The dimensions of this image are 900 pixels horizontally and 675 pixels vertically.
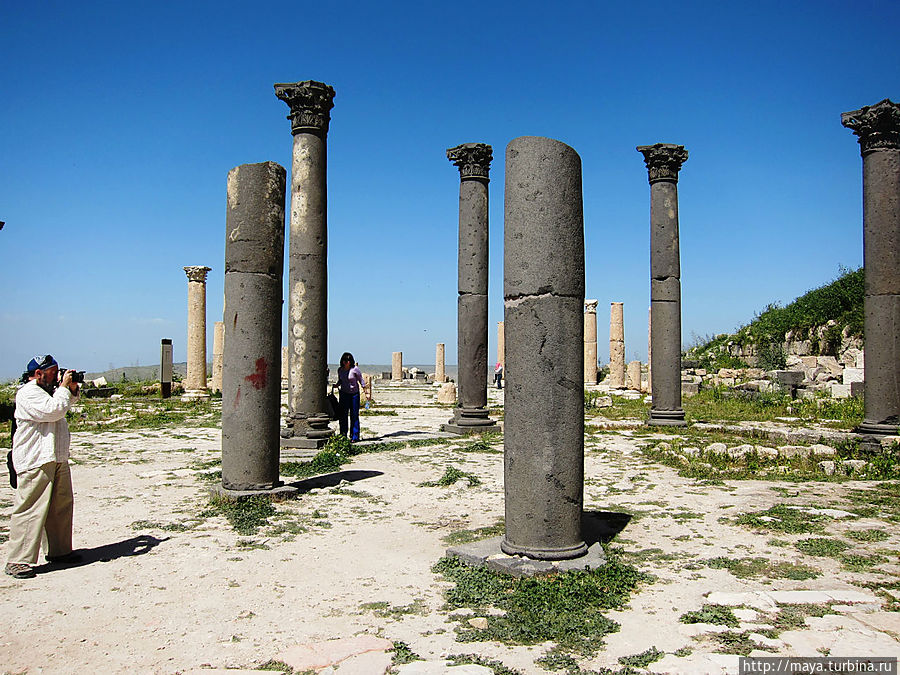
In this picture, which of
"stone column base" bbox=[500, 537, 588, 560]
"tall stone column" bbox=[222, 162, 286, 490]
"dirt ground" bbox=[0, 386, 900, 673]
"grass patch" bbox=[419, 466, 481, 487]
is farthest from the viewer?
"grass patch" bbox=[419, 466, 481, 487]

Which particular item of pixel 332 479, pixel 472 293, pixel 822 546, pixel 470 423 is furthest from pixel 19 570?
pixel 472 293

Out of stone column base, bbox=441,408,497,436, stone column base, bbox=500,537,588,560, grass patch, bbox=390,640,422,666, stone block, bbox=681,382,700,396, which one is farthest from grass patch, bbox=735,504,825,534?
stone block, bbox=681,382,700,396

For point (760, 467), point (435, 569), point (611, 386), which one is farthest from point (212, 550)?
point (611, 386)

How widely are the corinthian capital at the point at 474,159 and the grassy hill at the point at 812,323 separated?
1893 centimetres

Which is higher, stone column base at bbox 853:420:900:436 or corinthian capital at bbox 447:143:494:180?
corinthian capital at bbox 447:143:494:180

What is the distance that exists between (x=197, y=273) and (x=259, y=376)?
22486mm

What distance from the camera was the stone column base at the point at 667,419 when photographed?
15930 millimetres

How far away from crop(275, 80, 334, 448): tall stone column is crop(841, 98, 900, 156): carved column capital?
10170mm

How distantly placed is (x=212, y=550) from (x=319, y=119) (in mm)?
9217

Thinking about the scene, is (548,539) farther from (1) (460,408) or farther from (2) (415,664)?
(1) (460,408)

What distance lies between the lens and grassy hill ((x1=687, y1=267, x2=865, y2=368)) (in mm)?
28234

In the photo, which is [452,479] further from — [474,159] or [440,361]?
[440,361]

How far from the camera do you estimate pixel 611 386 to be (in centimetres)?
3284

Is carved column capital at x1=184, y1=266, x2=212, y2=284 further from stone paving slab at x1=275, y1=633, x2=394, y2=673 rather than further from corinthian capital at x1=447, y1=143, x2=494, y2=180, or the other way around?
stone paving slab at x1=275, y1=633, x2=394, y2=673
